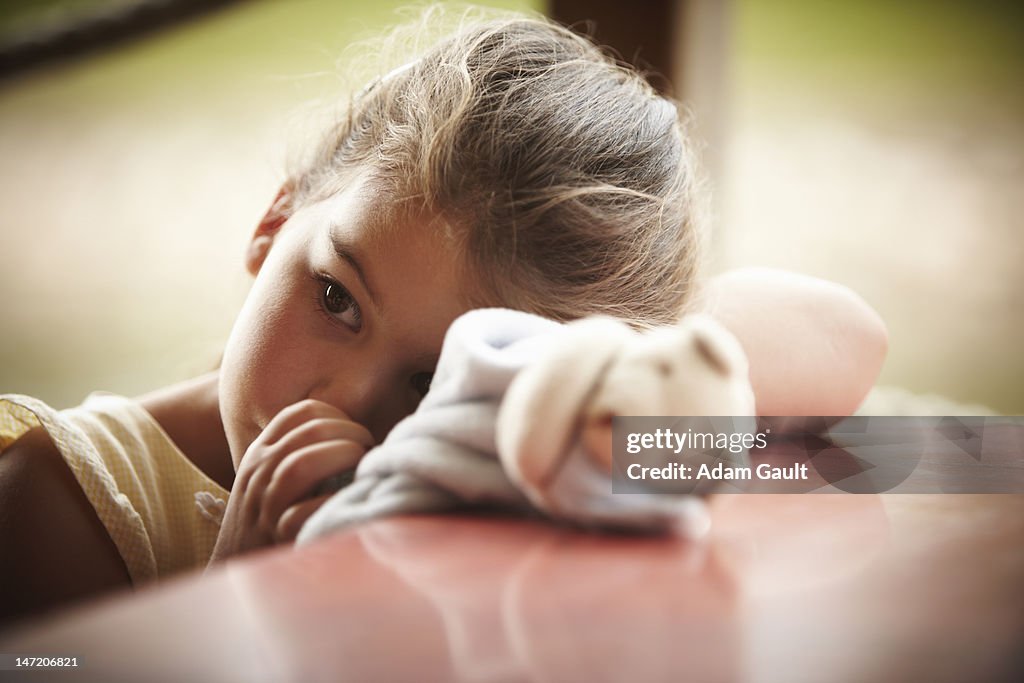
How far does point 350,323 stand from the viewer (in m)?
0.62

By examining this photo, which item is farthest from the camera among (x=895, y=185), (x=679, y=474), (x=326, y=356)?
(x=895, y=185)

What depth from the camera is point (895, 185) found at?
173 centimetres

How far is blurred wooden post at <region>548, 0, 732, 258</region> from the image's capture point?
149 cm

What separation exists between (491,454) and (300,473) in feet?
0.49

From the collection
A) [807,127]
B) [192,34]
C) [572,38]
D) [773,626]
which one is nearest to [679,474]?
[773,626]

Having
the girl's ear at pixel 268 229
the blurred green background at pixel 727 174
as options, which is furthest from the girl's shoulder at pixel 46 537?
the blurred green background at pixel 727 174

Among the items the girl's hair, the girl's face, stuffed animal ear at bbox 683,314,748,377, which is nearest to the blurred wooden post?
the girl's hair

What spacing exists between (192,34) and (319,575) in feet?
6.29

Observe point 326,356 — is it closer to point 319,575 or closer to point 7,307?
point 319,575

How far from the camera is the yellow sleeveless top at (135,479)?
2.04ft

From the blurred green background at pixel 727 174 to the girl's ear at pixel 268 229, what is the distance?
2.39 ft

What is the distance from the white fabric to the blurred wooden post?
118cm

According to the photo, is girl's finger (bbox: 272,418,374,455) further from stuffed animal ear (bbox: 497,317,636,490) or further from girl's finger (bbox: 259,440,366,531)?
stuffed animal ear (bbox: 497,317,636,490)

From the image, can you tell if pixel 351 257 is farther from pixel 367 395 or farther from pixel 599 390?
pixel 599 390
